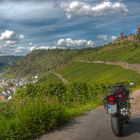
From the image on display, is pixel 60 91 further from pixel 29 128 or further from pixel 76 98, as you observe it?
pixel 29 128

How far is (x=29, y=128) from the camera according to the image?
39.1 feet

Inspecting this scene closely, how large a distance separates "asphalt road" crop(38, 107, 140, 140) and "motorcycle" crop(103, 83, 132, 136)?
34 cm

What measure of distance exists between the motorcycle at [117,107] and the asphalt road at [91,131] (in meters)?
0.34

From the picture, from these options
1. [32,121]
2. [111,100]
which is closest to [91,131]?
[111,100]

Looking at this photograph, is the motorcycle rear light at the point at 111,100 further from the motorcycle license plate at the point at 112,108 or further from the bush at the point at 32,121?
the bush at the point at 32,121

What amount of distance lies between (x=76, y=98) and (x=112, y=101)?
11.8 metres

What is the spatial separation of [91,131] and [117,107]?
128 centimetres

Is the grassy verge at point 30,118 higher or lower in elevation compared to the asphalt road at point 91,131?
higher

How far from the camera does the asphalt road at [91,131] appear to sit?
11656 mm

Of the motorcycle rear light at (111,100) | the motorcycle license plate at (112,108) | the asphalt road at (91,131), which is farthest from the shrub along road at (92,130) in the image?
the motorcycle rear light at (111,100)

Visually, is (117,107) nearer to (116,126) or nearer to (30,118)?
(116,126)

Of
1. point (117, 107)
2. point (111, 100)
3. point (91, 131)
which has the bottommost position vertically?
point (91, 131)

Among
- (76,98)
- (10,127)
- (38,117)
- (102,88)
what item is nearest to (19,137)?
(10,127)

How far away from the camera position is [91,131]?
12469mm
